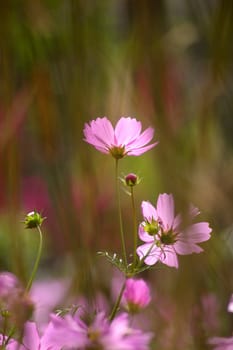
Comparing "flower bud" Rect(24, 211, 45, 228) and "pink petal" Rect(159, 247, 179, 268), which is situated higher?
"flower bud" Rect(24, 211, 45, 228)

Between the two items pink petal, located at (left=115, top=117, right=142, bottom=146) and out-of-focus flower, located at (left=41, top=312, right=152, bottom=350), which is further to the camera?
pink petal, located at (left=115, top=117, right=142, bottom=146)

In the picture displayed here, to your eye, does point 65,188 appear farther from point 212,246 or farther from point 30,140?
point 30,140

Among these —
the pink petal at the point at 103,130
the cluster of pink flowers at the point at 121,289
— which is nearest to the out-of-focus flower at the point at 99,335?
the cluster of pink flowers at the point at 121,289

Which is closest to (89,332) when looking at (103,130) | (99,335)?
(99,335)

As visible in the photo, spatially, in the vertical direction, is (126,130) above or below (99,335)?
above

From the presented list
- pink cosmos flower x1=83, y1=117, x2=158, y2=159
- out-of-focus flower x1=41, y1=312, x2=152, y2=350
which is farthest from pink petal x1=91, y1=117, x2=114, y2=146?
out-of-focus flower x1=41, y1=312, x2=152, y2=350

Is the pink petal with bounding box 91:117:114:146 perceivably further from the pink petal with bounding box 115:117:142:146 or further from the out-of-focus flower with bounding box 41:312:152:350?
the out-of-focus flower with bounding box 41:312:152:350

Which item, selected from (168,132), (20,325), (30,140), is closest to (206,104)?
(168,132)

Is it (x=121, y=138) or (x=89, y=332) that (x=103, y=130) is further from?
(x=89, y=332)
